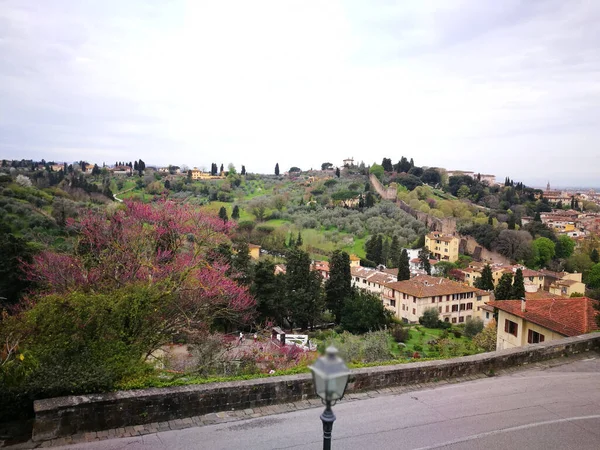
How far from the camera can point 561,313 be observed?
13.2 metres

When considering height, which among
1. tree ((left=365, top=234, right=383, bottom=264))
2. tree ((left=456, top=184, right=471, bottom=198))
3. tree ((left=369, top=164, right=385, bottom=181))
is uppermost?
tree ((left=369, top=164, right=385, bottom=181))

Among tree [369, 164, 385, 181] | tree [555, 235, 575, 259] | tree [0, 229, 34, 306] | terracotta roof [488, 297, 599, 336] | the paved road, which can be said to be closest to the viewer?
the paved road

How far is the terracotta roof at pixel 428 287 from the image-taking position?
36469 millimetres

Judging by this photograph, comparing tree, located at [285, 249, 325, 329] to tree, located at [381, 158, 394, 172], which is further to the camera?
tree, located at [381, 158, 394, 172]

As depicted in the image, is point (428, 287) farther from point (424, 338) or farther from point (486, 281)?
point (486, 281)

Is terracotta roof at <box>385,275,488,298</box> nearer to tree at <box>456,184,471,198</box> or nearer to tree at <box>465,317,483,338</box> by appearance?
tree at <box>465,317,483,338</box>

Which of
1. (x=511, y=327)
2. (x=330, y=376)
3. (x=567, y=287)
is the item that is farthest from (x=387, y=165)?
(x=330, y=376)

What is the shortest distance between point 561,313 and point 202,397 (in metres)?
11.8

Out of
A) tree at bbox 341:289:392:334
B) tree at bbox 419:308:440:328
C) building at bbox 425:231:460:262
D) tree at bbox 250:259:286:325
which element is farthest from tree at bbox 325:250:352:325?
building at bbox 425:231:460:262

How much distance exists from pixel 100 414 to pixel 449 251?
198ft

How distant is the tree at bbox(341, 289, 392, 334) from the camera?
29803mm

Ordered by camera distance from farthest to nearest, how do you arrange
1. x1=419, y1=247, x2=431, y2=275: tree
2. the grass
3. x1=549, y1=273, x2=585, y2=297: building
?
1. x1=419, y1=247, x2=431, y2=275: tree
2. x1=549, y1=273, x2=585, y2=297: building
3. the grass

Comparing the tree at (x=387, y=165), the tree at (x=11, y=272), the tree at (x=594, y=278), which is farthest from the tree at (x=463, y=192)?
the tree at (x=11, y=272)

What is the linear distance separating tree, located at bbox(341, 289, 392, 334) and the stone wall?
21.6 m
